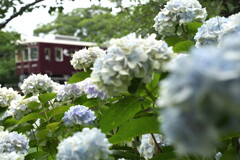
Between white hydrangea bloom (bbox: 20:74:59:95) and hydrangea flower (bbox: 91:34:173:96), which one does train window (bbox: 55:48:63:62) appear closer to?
white hydrangea bloom (bbox: 20:74:59:95)

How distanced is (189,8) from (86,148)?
1141mm

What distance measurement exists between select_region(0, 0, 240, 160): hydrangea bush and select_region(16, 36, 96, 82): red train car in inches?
865

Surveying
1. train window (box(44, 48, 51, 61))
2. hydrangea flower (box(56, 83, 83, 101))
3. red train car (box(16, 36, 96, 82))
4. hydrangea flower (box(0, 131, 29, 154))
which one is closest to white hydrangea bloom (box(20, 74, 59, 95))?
hydrangea flower (box(56, 83, 83, 101))

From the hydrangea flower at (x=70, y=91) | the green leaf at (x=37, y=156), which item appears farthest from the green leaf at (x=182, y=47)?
the hydrangea flower at (x=70, y=91)

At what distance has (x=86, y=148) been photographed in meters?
1.14

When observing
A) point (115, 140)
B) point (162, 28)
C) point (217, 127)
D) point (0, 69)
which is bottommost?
point (0, 69)

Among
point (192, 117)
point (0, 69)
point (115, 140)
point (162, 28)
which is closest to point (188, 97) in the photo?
point (192, 117)

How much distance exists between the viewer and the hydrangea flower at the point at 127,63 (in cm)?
109

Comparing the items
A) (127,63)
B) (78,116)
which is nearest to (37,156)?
(78,116)

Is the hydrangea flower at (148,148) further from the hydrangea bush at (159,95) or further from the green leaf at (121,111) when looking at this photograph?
the green leaf at (121,111)

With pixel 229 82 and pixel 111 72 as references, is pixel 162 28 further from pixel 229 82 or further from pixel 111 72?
pixel 229 82

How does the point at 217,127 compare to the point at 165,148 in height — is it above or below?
above

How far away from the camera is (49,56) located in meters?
25.1

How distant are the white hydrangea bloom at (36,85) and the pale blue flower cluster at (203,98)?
2413 mm
